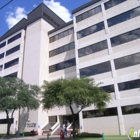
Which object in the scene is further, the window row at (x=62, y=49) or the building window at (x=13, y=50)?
the building window at (x=13, y=50)

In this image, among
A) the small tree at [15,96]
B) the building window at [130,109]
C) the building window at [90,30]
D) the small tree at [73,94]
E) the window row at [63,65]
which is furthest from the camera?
the window row at [63,65]

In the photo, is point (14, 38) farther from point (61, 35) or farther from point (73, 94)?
point (73, 94)

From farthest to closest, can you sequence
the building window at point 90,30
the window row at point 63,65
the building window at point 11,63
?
the building window at point 11,63 < the window row at point 63,65 < the building window at point 90,30

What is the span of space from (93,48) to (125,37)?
19.3 feet

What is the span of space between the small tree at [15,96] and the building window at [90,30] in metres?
13.4

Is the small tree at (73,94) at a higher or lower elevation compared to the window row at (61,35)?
lower

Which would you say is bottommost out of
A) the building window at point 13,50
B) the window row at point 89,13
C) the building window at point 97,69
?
the building window at point 97,69

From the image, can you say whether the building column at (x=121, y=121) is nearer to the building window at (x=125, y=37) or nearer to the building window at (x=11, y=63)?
the building window at (x=125, y=37)

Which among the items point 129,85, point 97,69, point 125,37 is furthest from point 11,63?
point 129,85

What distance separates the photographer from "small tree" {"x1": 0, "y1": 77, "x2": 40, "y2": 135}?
1091 inches

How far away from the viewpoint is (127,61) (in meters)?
26.2

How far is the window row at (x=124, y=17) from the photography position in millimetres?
27263

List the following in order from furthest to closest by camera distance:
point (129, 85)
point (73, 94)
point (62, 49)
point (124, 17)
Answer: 1. point (62, 49)
2. point (124, 17)
3. point (129, 85)
4. point (73, 94)

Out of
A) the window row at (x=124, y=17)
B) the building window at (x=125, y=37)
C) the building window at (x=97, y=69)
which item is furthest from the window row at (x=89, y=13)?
the building window at (x=97, y=69)
